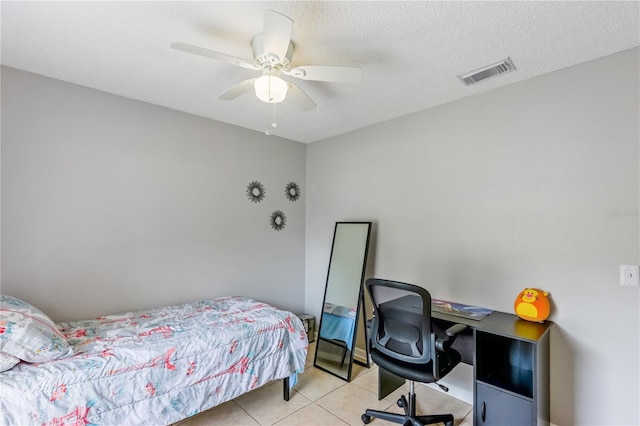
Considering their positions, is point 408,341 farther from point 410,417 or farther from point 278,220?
point 278,220

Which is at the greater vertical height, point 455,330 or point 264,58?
point 264,58

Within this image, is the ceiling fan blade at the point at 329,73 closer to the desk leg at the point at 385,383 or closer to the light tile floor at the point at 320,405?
the desk leg at the point at 385,383

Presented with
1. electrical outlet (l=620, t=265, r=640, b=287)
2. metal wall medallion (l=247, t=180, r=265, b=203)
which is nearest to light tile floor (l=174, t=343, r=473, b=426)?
electrical outlet (l=620, t=265, r=640, b=287)

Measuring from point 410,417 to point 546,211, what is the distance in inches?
66.2

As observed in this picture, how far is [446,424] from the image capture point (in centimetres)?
216

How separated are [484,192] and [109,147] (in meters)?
3.05

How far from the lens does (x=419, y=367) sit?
199 cm

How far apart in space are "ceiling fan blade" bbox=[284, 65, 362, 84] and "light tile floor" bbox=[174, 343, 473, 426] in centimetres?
Result: 229

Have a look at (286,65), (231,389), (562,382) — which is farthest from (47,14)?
(562,382)

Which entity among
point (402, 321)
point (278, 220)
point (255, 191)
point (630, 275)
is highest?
point (255, 191)

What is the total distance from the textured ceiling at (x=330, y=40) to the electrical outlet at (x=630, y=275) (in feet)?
4.30

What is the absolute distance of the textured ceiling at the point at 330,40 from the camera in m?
1.61

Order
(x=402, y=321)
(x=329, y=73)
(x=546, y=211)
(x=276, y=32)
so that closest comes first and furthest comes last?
(x=276, y=32)
(x=329, y=73)
(x=402, y=321)
(x=546, y=211)

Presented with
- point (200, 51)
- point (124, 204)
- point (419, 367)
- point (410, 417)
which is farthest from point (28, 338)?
point (410, 417)
